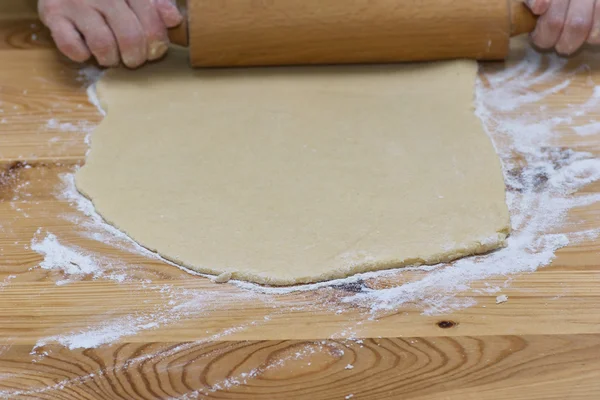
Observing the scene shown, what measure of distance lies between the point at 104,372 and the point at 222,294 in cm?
23

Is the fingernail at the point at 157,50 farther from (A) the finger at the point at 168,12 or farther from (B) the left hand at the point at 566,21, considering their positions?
(B) the left hand at the point at 566,21

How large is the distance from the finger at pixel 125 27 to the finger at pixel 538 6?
927 millimetres

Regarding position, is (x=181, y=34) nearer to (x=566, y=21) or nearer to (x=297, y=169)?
(x=297, y=169)

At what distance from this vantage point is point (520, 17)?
150 centimetres

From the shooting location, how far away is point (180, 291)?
1088 mm

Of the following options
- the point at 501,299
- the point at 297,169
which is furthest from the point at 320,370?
the point at 297,169

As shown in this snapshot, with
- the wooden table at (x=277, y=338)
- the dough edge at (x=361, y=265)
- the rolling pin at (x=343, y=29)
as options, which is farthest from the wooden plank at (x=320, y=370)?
the rolling pin at (x=343, y=29)

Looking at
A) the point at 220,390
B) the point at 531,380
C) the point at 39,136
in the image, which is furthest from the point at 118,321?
the point at 531,380

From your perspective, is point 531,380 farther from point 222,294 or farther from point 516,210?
point 222,294

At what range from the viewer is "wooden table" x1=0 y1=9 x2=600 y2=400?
950 mm

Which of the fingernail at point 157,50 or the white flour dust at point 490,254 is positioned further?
the fingernail at point 157,50

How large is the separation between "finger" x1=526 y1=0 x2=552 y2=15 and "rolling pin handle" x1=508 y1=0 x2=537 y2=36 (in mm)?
14

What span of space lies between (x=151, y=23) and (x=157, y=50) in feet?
0.25

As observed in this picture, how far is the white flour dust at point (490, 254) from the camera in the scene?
105 centimetres
